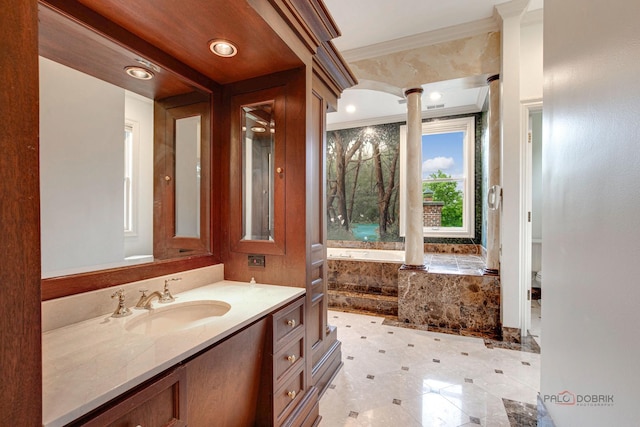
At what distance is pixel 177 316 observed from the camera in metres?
1.39

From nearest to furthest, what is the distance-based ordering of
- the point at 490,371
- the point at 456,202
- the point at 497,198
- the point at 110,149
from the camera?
1. the point at 110,149
2. the point at 490,371
3. the point at 497,198
4. the point at 456,202

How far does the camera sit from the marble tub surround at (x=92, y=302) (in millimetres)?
1052

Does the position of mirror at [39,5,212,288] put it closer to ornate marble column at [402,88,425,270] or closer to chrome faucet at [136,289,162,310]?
chrome faucet at [136,289,162,310]

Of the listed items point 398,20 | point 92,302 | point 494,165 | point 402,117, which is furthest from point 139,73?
point 402,117

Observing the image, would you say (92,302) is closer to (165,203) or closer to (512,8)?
(165,203)

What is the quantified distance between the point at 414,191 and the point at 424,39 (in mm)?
1646

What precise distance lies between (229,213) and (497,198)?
2608 mm

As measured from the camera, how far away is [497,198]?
2.81 metres

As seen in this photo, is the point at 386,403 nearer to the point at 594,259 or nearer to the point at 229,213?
the point at 594,259

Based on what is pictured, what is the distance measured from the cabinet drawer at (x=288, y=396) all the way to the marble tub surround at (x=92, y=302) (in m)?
0.79

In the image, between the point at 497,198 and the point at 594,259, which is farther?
the point at 497,198

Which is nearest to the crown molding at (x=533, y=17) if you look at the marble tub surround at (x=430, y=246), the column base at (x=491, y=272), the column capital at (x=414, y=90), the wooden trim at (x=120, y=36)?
the column capital at (x=414, y=90)

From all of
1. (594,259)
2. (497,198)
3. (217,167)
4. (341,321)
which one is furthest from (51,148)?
(497,198)

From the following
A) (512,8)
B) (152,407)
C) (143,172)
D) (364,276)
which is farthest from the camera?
(364,276)
